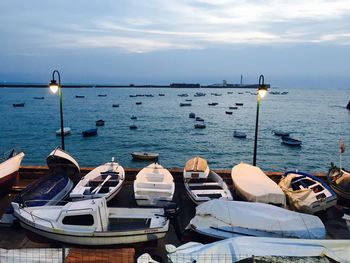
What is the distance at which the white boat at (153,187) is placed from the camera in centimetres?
1245

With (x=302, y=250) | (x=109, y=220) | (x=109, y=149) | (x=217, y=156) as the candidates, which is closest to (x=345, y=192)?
(x=302, y=250)

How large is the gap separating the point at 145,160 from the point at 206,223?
28.6m

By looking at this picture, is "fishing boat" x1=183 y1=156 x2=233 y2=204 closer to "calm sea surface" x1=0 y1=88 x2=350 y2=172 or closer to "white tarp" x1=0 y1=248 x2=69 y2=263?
"white tarp" x1=0 y1=248 x2=69 y2=263

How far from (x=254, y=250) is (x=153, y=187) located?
6147 millimetres

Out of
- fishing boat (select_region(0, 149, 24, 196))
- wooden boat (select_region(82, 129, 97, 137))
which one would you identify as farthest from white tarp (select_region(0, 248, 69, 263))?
wooden boat (select_region(82, 129, 97, 137))

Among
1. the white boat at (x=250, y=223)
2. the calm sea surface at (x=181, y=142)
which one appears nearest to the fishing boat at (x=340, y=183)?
the white boat at (x=250, y=223)

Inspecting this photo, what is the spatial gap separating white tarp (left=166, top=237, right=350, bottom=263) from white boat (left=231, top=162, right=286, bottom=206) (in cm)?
393

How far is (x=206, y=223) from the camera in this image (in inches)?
400

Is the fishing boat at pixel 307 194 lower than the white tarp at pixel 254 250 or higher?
lower

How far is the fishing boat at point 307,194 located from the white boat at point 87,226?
586 cm

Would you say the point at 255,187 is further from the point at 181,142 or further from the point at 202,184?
the point at 181,142

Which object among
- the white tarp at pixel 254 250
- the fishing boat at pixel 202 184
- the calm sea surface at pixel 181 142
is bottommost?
the calm sea surface at pixel 181 142

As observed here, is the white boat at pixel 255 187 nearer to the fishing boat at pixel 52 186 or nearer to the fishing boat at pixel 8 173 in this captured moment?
the fishing boat at pixel 52 186

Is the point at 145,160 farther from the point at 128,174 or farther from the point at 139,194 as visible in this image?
the point at 139,194
